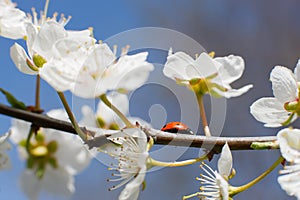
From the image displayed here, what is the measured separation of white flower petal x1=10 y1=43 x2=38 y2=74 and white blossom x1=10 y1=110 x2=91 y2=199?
805 millimetres

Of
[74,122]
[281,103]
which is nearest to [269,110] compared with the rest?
[281,103]

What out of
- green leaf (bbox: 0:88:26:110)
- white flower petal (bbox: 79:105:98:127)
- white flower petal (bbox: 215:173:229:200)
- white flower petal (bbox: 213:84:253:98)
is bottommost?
white flower petal (bbox: 79:105:98:127)

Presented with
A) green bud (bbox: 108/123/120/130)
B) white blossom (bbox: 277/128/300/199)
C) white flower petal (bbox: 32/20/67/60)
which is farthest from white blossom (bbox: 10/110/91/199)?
white blossom (bbox: 277/128/300/199)

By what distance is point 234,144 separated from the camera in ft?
3.70

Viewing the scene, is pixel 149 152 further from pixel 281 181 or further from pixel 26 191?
pixel 26 191

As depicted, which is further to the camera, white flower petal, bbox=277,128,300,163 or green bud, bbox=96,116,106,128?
green bud, bbox=96,116,106,128

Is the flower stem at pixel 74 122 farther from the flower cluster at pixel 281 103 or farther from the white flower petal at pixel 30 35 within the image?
the flower cluster at pixel 281 103

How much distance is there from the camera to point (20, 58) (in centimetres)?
122

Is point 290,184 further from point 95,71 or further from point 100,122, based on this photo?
point 100,122

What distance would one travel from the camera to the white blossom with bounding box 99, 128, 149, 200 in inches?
43.7

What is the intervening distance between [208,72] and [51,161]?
38.3 inches

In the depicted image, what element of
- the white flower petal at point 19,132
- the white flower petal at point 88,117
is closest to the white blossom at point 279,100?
the white flower petal at point 88,117

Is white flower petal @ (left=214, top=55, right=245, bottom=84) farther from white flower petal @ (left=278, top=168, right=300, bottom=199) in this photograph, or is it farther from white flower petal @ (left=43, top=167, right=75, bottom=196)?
white flower petal @ (left=43, top=167, right=75, bottom=196)

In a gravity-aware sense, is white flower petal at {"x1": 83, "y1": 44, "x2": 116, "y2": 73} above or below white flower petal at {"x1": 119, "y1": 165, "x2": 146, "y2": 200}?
above
